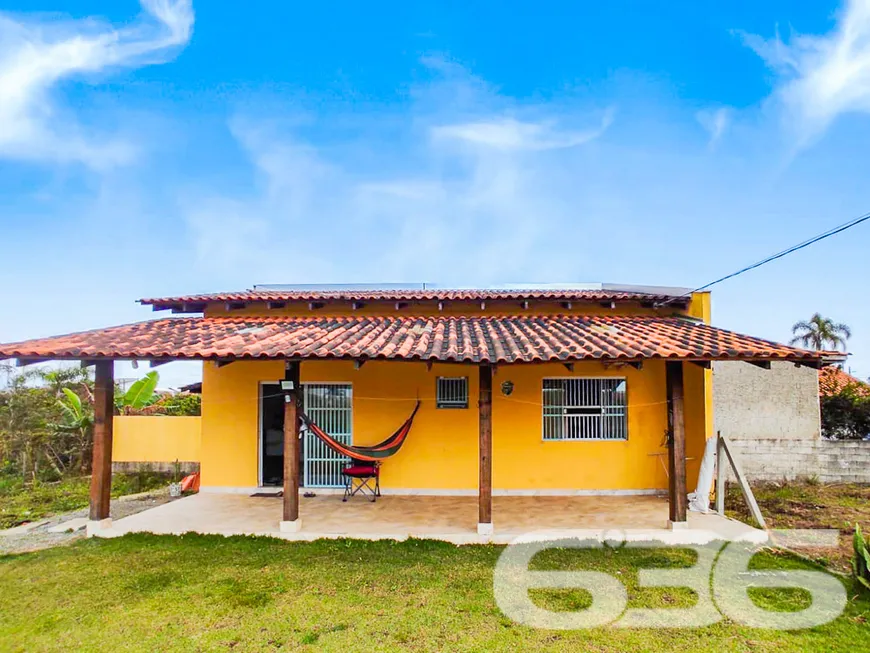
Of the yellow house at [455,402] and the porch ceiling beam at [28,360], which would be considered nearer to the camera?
the porch ceiling beam at [28,360]

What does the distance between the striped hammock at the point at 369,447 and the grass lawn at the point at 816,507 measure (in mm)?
5266

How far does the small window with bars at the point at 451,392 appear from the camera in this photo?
9.34m

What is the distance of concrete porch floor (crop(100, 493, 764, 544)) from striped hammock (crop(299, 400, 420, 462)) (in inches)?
35.1

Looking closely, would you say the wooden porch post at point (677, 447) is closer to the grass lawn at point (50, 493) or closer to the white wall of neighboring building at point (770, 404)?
the white wall of neighboring building at point (770, 404)

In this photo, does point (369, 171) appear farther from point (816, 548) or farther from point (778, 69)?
point (816, 548)

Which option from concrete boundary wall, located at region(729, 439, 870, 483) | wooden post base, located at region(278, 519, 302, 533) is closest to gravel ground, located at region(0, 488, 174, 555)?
wooden post base, located at region(278, 519, 302, 533)

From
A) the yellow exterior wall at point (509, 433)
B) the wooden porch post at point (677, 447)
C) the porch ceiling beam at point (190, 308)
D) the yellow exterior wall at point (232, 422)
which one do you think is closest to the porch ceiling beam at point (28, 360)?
the yellow exterior wall at point (232, 422)

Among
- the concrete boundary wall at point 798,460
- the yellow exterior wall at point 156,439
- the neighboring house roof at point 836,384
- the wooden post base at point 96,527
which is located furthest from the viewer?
the neighboring house roof at point 836,384

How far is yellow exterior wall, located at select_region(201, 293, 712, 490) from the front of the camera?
9.20 m

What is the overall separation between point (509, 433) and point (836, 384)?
9649 mm

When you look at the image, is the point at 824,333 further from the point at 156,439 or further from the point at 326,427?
the point at 156,439

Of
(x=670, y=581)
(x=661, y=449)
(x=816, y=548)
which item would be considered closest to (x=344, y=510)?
(x=670, y=581)

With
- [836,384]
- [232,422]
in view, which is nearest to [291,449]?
[232,422]

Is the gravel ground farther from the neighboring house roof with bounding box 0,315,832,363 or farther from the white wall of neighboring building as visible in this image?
the white wall of neighboring building
